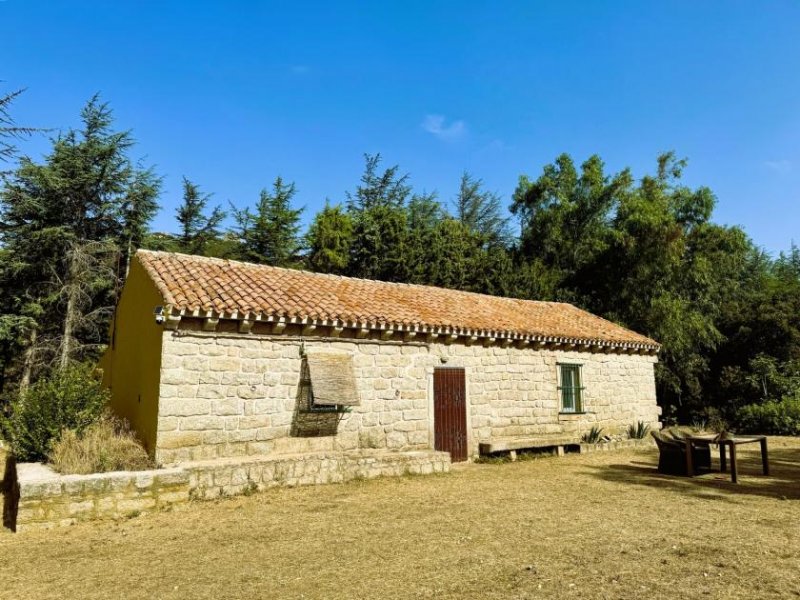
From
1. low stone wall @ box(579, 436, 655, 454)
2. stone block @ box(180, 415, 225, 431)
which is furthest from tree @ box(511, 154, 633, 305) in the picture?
stone block @ box(180, 415, 225, 431)

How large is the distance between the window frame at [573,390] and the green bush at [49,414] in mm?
10301

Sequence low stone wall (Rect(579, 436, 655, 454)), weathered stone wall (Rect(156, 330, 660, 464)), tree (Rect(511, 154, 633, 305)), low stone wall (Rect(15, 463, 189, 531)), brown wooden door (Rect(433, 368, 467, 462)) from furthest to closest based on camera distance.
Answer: tree (Rect(511, 154, 633, 305)) < low stone wall (Rect(579, 436, 655, 454)) < brown wooden door (Rect(433, 368, 467, 462)) < weathered stone wall (Rect(156, 330, 660, 464)) < low stone wall (Rect(15, 463, 189, 531))

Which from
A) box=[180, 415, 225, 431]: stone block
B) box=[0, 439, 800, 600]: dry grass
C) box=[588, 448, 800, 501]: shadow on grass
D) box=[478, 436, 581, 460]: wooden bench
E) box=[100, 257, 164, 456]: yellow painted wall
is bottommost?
box=[588, 448, 800, 501]: shadow on grass

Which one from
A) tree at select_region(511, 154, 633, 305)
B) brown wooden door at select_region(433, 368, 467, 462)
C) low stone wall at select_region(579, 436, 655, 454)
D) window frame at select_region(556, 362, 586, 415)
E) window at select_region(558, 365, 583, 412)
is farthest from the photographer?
tree at select_region(511, 154, 633, 305)

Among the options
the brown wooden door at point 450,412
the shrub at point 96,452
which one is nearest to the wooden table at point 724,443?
the brown wooden door at point 450,412

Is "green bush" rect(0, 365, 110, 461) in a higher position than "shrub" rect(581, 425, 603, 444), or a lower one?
higher

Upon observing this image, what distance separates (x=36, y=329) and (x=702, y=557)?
22.4 metres

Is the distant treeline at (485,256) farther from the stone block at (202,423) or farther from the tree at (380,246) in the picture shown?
the stone block at (202,423)

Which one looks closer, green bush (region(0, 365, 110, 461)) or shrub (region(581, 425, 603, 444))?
green bush (region(0, 365, 110, 461))

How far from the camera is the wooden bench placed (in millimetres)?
11440

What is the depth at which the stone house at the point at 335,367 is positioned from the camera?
848 cm

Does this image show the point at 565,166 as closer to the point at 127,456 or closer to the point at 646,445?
the point at 646,445

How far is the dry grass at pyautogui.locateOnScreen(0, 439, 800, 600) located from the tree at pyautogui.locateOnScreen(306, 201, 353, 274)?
16524 millimetres

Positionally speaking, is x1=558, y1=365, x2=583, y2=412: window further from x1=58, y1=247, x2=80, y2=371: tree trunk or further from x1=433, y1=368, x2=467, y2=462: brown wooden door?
x1=58, y1=247, x2=80, y2=371: tree trunk
